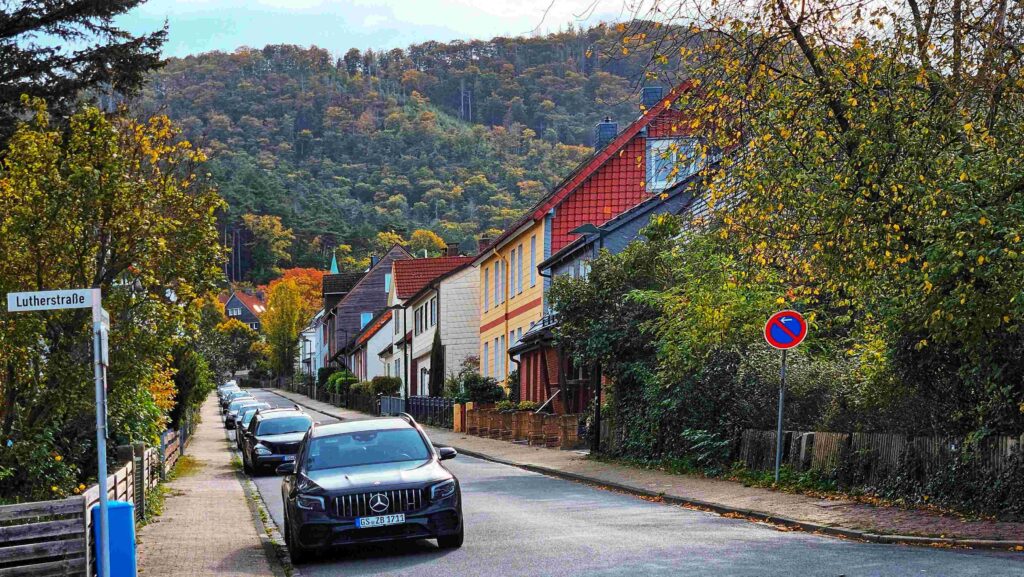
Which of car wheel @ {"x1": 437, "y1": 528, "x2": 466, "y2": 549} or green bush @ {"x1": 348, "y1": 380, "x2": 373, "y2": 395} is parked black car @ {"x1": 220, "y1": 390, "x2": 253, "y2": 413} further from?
car wheel @ {"x1": 437, "y1": 528, "x2": 466, "y2": 549}

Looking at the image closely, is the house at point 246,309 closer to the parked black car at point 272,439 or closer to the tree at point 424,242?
the tree at point 424,242

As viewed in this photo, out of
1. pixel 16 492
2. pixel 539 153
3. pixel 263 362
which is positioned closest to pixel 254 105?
pixel 263 362

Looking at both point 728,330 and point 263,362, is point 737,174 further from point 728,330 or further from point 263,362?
point 263,362

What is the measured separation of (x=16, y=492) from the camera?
16.1 m

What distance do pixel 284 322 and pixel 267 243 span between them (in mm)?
20634

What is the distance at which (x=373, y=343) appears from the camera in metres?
87.2

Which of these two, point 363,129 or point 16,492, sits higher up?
point 363,129

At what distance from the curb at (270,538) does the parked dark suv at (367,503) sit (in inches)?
8.9

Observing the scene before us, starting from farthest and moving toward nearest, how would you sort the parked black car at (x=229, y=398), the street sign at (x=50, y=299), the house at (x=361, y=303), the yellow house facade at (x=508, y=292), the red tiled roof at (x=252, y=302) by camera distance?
the red tiled roof at (x=252, y=302), the house at (x=361, y=303), the parked black car at (x=229, y=398), the yellow house facade at (x=508, y=292), the street sign at (x=50, y=299)

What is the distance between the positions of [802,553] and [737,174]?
496 centimetres

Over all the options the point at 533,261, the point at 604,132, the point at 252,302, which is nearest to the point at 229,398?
the point at 533,261

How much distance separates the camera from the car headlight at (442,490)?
535 inches

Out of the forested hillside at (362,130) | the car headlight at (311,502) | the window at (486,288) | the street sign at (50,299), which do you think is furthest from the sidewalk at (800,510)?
the forested hillside at (362,130)

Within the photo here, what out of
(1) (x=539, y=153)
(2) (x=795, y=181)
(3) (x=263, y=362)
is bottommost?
(3) (x=263, y=362)
